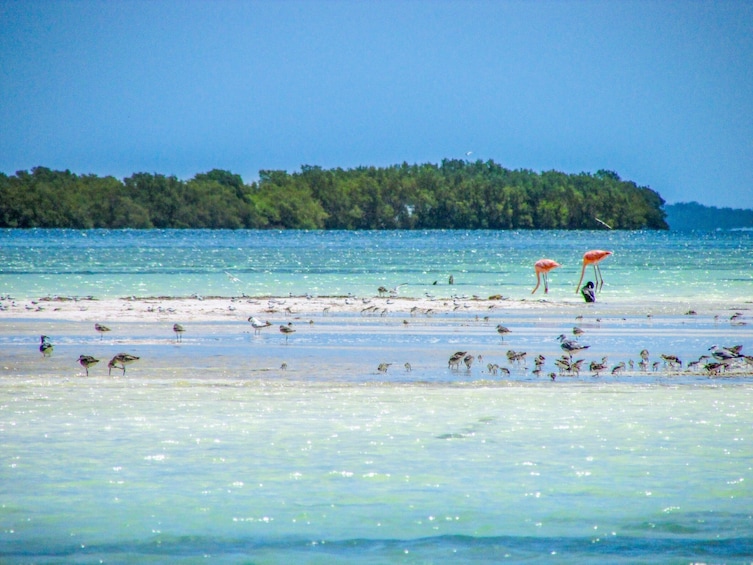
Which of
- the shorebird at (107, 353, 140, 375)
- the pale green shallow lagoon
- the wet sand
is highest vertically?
the shorebird at (107, 353, 140, 375)

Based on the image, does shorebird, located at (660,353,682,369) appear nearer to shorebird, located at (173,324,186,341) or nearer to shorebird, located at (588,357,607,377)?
shorebird, located at (588,357,607,377)

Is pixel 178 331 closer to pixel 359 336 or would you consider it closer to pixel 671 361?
pixel 359 336

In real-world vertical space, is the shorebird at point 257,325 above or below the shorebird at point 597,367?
above

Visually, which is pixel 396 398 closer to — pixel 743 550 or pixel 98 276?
pixel 743 550

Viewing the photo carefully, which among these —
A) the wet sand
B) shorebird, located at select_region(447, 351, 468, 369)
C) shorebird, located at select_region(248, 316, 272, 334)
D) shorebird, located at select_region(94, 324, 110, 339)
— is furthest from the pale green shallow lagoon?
shorebird, located at select_region(248, 316, 272, 334)

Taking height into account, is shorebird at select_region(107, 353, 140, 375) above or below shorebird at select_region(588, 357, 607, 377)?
above

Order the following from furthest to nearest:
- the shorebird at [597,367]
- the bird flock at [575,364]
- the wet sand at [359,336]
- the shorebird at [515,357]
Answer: the shorebird at [515,357] → the wet sand at [359,336] → the bird flock at [575,364] → the shorebird at [597,367]

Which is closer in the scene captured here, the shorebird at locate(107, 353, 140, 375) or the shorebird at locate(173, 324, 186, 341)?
the shorebird at locate(107, 353, 140, 375)

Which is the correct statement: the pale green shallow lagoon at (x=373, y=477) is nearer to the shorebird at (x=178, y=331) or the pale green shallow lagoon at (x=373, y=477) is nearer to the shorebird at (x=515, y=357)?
the shorebird at (x=515, y=357)

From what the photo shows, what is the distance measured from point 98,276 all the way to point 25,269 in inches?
247

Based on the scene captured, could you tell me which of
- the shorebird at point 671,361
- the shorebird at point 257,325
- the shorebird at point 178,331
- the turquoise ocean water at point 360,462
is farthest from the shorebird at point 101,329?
the shorebird at point 671,361

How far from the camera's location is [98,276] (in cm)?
3981

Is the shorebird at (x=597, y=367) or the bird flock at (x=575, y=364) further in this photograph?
the bird flock at (x=575, y=364)

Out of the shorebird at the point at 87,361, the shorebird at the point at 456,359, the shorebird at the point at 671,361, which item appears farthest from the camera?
the shorebird at the point at 671,361
